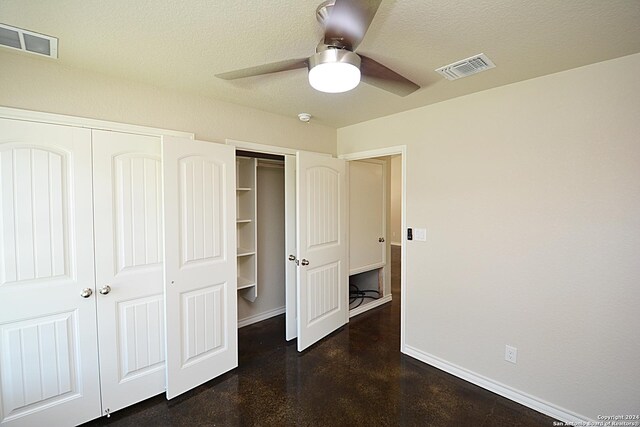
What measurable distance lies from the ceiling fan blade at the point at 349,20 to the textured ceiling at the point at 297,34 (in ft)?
0.81

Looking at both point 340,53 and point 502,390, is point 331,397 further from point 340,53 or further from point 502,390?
point 340,53

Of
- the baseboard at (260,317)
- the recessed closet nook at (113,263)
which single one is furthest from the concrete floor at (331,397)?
the baseboard at (260,317)

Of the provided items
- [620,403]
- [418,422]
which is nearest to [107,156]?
[418,422]

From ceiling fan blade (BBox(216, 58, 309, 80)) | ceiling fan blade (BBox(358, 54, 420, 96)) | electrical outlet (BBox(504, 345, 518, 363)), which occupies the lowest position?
electrical outlet (BBox(504, 345, 518, 363))

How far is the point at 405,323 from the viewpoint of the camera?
113 inches

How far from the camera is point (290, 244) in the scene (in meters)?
3.10

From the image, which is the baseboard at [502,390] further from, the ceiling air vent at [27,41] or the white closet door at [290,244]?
the ceiling air vent at [27,41]

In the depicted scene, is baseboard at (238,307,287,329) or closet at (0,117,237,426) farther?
baseboard at (238,307,287,329)

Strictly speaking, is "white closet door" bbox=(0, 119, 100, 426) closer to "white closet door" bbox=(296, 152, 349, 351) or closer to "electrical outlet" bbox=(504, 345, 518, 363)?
"white closet door" bbox=(296, 152, 349, 351)

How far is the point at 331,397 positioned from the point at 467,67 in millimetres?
2619

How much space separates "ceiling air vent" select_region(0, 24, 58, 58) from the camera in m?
1.46

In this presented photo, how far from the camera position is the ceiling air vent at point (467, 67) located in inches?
70.3

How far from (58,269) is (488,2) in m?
2.84

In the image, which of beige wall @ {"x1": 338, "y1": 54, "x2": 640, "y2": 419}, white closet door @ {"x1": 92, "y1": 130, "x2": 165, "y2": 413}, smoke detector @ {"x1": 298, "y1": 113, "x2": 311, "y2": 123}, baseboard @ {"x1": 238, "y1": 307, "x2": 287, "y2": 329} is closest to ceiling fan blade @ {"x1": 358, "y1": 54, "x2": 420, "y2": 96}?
beige wall @ {"x1": 338, "y1": 54, "x2": 640, "y2": 419}
